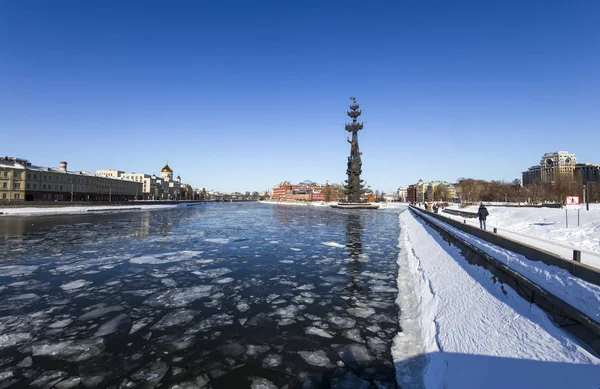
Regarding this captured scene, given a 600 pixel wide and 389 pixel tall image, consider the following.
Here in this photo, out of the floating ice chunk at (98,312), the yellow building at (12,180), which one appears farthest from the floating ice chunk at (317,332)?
the yellow building at (12,180)

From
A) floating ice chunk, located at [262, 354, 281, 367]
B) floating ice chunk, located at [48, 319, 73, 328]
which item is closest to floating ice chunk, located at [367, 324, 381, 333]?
floating ice chunk, located at [262, 354, 281, 367]

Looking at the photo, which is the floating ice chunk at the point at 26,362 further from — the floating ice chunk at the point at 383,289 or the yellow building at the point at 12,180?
the yellow building at the point at 12,180

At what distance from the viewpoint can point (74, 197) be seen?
9156 cm

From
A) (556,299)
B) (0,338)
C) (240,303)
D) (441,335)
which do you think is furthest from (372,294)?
(0,338)

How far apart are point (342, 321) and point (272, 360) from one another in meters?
2.27

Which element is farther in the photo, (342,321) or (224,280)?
(224,280)

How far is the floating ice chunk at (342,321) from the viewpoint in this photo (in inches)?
264

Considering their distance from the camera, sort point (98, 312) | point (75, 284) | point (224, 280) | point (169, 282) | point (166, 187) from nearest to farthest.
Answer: point (98, 312) → point (75, 284) → point (169, 282) → point (224, 280) → point (166, 187)

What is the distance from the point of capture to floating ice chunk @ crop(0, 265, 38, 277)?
10.4 meters

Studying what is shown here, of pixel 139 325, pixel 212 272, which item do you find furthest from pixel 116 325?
pixel 212 272

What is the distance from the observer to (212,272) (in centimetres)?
1111

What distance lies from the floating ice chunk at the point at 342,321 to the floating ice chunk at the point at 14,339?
6.09m

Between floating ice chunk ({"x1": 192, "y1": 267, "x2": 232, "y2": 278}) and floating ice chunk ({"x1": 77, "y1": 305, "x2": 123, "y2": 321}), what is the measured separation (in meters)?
3.28

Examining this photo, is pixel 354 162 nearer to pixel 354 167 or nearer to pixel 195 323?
pixel 354 167
